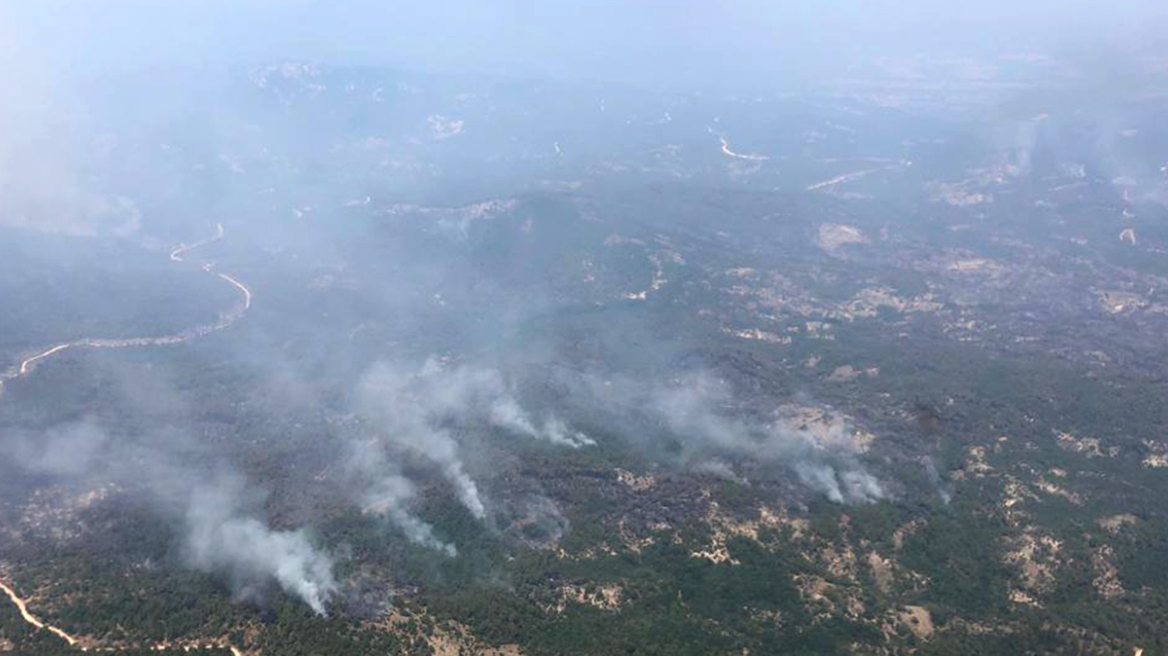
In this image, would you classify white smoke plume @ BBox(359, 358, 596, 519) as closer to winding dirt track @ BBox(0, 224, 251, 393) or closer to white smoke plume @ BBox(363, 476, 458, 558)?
white smoke plume @ BBox(363, 476, 458, 558)

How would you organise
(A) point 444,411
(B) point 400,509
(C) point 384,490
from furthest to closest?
(A) point 444,411
(C) point 384,490
(B) point 400,509

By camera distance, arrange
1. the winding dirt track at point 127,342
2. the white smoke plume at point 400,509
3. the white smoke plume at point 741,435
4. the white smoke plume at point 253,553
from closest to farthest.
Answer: the white smoke plume at point 253,553
the white smoke plume at point 400,509
the white smoke plume at point 741,435
the winding dirt track at point 127,342

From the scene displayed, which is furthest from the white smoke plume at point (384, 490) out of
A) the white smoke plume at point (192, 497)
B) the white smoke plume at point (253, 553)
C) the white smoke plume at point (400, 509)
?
the white smoke plume at point (192, 497)

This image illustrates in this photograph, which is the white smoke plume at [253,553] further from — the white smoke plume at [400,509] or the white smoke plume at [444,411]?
the white smoke plume at [444,411]

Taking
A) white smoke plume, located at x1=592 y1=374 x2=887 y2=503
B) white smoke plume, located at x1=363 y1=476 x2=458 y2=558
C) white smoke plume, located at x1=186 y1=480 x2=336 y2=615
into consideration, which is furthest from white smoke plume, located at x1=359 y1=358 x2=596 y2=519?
white smoke plume, located at x1=186 y1=480 x2=336 y2=615

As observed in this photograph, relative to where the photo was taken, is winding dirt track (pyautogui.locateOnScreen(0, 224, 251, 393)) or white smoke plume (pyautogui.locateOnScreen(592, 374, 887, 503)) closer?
white smoke plume (pyautogui.locateOnScreen(592, 374, 887, 503))

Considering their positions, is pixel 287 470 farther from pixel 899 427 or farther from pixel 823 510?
pixel 899 427

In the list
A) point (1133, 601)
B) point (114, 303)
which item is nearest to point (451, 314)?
point (114, 303)

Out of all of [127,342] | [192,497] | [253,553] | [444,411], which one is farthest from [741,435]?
[127,342]

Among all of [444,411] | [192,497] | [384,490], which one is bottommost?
[444,411]

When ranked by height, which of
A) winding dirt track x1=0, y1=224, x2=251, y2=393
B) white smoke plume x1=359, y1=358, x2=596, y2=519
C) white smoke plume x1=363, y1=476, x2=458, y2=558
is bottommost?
winding dirt track x1=0, y1=224, x2=251, y2=393

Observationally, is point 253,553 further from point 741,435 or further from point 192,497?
point 741,435
